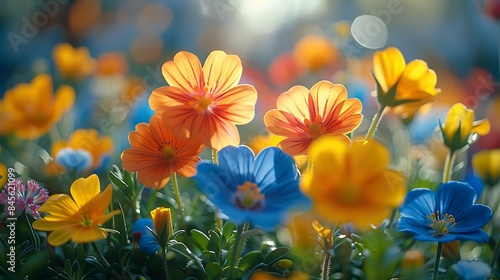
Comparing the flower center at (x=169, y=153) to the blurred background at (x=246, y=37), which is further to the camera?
the blurred background at (x=246, y=37)

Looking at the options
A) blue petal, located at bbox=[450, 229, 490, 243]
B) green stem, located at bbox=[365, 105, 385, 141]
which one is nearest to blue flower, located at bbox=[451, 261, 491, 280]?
blue petal, located at bbox=[450, 229, 490, 243]

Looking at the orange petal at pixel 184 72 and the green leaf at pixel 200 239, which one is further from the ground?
the orange petal at pixel 184 72

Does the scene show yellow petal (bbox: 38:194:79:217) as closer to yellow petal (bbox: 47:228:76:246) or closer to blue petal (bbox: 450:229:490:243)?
yellow petal (bbox: 47:228:76:246)

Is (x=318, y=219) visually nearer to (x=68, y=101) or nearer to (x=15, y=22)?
(x=68, y=101)

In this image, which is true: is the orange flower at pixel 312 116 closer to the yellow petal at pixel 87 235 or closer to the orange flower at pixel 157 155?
the orange flower at pixel 157 155

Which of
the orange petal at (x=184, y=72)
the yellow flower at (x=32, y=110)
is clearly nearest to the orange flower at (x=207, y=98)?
the orange petal at (x=184, y=72)
